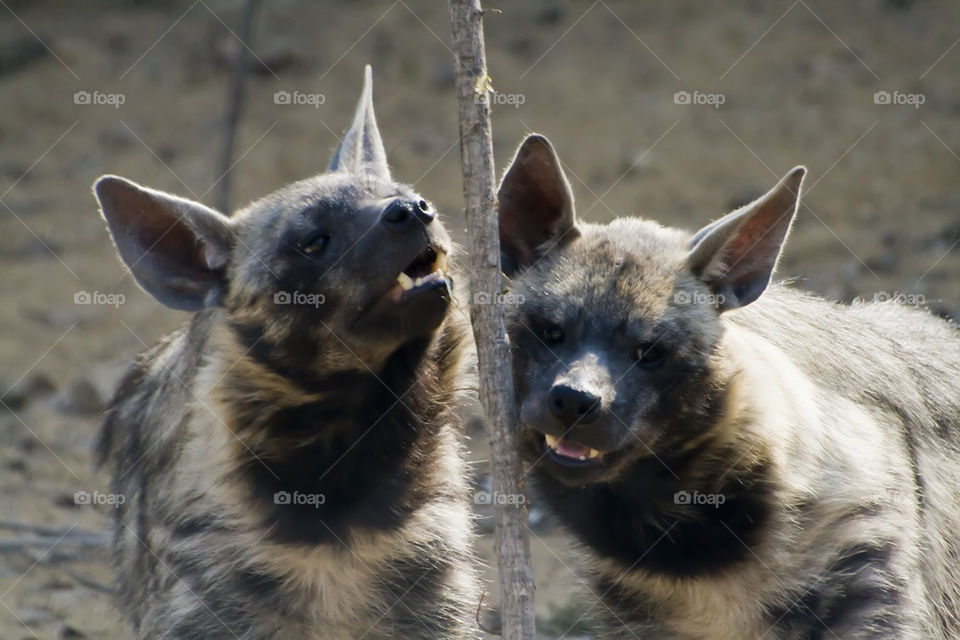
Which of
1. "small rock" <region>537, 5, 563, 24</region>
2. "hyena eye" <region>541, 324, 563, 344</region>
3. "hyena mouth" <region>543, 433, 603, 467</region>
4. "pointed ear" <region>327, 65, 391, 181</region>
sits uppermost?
"small rock" <region>537, 5, 563, 24</region>

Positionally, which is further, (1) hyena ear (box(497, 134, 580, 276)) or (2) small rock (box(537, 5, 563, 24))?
(2) small rock (box(537, 5, 563, 24))

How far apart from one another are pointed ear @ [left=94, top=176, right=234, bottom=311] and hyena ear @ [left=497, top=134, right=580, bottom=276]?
1.11 meters

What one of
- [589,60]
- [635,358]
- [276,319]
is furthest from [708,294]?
[589,60]

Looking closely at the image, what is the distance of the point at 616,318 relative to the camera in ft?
14.8

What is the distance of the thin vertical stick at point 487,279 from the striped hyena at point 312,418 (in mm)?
379

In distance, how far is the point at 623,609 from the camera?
16.4 ft

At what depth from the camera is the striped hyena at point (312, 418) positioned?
481cm

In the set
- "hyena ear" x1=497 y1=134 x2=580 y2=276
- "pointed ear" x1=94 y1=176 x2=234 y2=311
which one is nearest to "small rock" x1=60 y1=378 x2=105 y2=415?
"pointed ear" x1=94 y1=176 x2=234 y2=311

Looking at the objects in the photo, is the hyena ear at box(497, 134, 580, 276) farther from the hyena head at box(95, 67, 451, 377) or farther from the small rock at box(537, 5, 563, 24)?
the small rock at box(537, 5, 563, 24)

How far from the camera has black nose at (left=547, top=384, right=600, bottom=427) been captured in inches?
163

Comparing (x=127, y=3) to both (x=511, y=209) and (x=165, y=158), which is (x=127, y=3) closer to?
(x=165, y=158)

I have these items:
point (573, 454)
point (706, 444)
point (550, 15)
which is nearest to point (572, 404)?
point (573, 454)

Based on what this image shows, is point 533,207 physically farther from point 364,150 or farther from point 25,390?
point 25,390

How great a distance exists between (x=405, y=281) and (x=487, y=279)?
56cm
